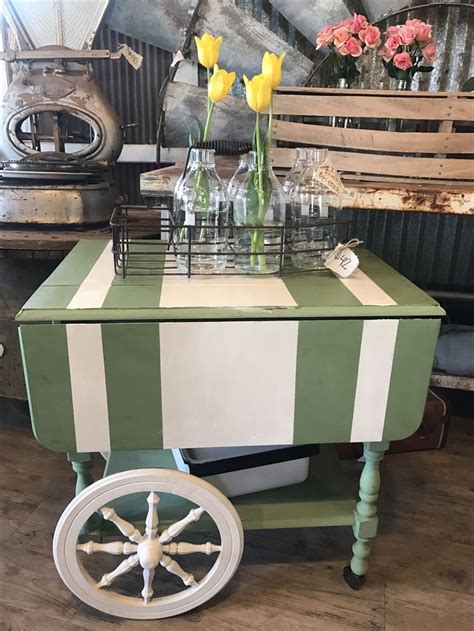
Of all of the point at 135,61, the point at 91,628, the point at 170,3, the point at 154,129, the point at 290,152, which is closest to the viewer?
the point at 91,628

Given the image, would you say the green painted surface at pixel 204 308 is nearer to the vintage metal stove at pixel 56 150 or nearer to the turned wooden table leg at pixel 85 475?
the turned wooden table leg at pixel 85 475

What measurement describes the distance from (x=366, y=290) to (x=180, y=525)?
63cm

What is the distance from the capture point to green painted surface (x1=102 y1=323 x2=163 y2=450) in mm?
985

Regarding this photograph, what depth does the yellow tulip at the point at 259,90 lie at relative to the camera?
1033 millimetres

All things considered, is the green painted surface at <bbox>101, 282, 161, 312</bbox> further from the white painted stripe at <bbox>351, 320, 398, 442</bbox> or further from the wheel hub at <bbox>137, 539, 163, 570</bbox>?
the wheel hub at <bbox>137, 539, 163, 570</bbox>

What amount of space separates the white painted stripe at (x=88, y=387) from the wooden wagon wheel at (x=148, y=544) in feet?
0.35

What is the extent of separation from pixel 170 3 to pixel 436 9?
944 millimetres

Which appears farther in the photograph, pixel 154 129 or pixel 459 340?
pixel 154 129

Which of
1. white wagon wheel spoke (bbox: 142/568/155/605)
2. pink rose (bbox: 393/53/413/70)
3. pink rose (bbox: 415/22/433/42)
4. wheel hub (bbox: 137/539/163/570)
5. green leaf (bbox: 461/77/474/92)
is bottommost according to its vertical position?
white wagon wheel spoke (bbox: 142/568/155/605)

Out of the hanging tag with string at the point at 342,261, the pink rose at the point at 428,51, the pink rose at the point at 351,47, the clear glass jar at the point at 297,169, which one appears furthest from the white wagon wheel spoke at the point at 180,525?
the pink rose at the point at 428,51

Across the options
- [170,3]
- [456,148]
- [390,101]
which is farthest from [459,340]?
[170,3]

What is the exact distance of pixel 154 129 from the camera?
7.16ft

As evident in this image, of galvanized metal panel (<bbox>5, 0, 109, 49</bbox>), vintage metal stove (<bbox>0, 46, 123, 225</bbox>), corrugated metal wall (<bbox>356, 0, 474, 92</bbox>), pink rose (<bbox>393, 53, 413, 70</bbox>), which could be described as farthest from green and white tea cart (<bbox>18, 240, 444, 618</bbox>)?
galvanized metal panel (<bbox>5, 0, 109, 49</bbox>)

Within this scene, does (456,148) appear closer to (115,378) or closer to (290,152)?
(290,152)
